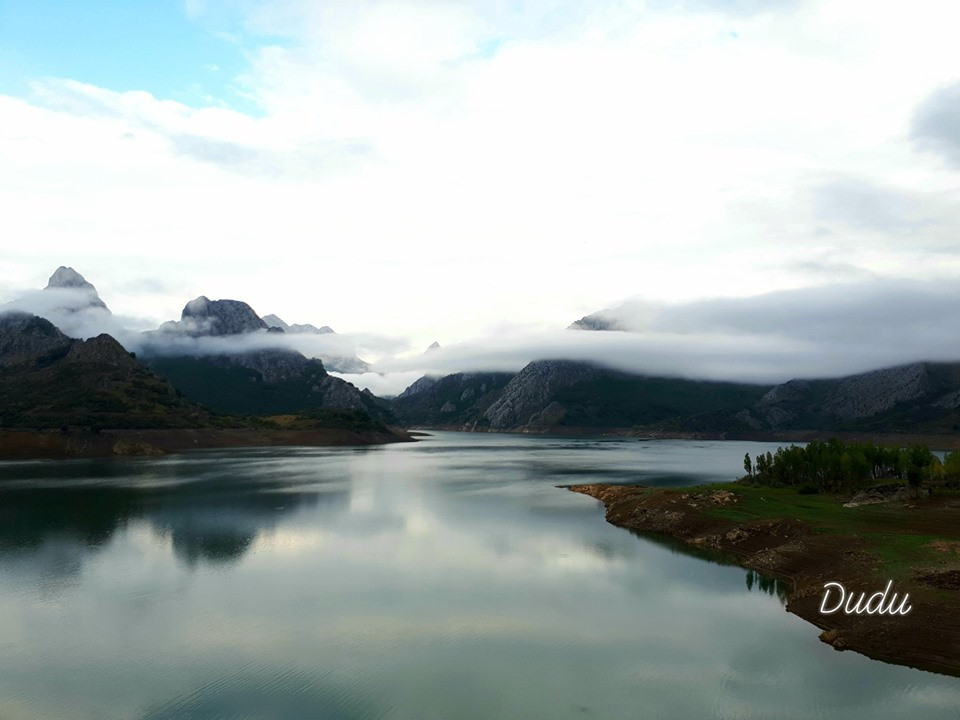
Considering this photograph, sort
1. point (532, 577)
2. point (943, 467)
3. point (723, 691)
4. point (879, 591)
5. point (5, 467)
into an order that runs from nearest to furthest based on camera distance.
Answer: point (723, 691) < point (879, 591) < point (532, 577) < point (943, 467) < point (5, 467)

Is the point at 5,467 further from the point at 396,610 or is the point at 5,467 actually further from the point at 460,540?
the point at 396,610

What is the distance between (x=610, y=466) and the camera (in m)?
183

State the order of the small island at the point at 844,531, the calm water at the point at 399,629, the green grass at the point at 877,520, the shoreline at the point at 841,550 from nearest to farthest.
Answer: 1. the calm water at the point at 399,629
2. the shoreline at the point at 841,550
3. the small island at the point at 844,531
4. the green grass at the point at 877,520

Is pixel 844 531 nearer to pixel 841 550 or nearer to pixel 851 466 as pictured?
pixel 841 550

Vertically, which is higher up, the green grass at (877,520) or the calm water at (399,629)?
the green grass at (877,520)

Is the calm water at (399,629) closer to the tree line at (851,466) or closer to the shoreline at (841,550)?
the shoreline at (841,550)

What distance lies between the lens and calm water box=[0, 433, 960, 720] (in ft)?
98.3

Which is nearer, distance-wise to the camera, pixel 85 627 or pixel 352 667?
pixel 352 667

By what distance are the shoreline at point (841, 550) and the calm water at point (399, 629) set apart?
8.18 feet

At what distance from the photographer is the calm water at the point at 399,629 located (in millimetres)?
29969

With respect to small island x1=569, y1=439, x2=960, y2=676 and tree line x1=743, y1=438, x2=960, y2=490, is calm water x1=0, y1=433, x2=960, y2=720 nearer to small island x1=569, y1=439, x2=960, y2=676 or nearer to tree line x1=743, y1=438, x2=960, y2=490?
small island x1=569, y1=439, x2=960, y2=676

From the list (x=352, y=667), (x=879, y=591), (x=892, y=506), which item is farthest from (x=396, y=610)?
(x=892, y=506)

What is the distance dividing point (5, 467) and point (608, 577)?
180 metres

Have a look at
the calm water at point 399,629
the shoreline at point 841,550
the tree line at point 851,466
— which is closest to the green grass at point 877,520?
the shoreline at point 841,550
